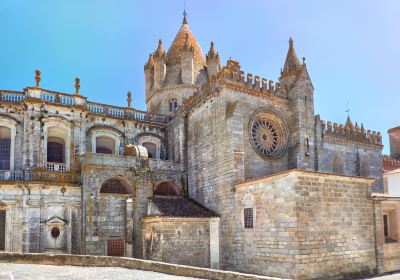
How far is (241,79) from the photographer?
20.5m

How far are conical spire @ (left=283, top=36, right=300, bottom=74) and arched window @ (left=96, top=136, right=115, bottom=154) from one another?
12.2 metres

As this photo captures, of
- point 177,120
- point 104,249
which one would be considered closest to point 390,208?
point 177,120

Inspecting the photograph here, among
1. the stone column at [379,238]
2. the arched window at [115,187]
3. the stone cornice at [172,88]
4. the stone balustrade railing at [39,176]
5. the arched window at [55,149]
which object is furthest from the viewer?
the stone cornice at [172,88]

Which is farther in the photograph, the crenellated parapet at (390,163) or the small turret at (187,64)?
the crenellated parapet at (390,163)

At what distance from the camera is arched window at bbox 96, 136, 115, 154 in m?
25.0

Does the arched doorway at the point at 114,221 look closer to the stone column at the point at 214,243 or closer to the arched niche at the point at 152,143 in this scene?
the stone column at the point at 214,243

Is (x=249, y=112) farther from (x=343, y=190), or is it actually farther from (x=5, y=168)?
(x=5, y=168)

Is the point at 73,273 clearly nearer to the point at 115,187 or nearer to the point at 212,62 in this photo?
the point at 115,187

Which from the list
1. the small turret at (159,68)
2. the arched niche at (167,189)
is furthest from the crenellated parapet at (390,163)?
the small turret at (159,68)

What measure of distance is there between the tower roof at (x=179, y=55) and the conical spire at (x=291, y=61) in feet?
30.5

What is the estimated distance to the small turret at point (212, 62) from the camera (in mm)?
30875

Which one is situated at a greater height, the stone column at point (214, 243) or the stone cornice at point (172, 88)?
the stone cornice at point (172, 88)

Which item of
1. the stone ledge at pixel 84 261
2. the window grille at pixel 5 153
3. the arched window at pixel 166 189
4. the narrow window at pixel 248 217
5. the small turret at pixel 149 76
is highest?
the small turret at pixel 149 76

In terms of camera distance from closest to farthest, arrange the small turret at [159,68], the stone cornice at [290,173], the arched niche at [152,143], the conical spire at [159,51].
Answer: the stone cornice at [290,173]
the arched niche at [152,143]
the small turret at [159,68]
the conical spire at [159,51]
